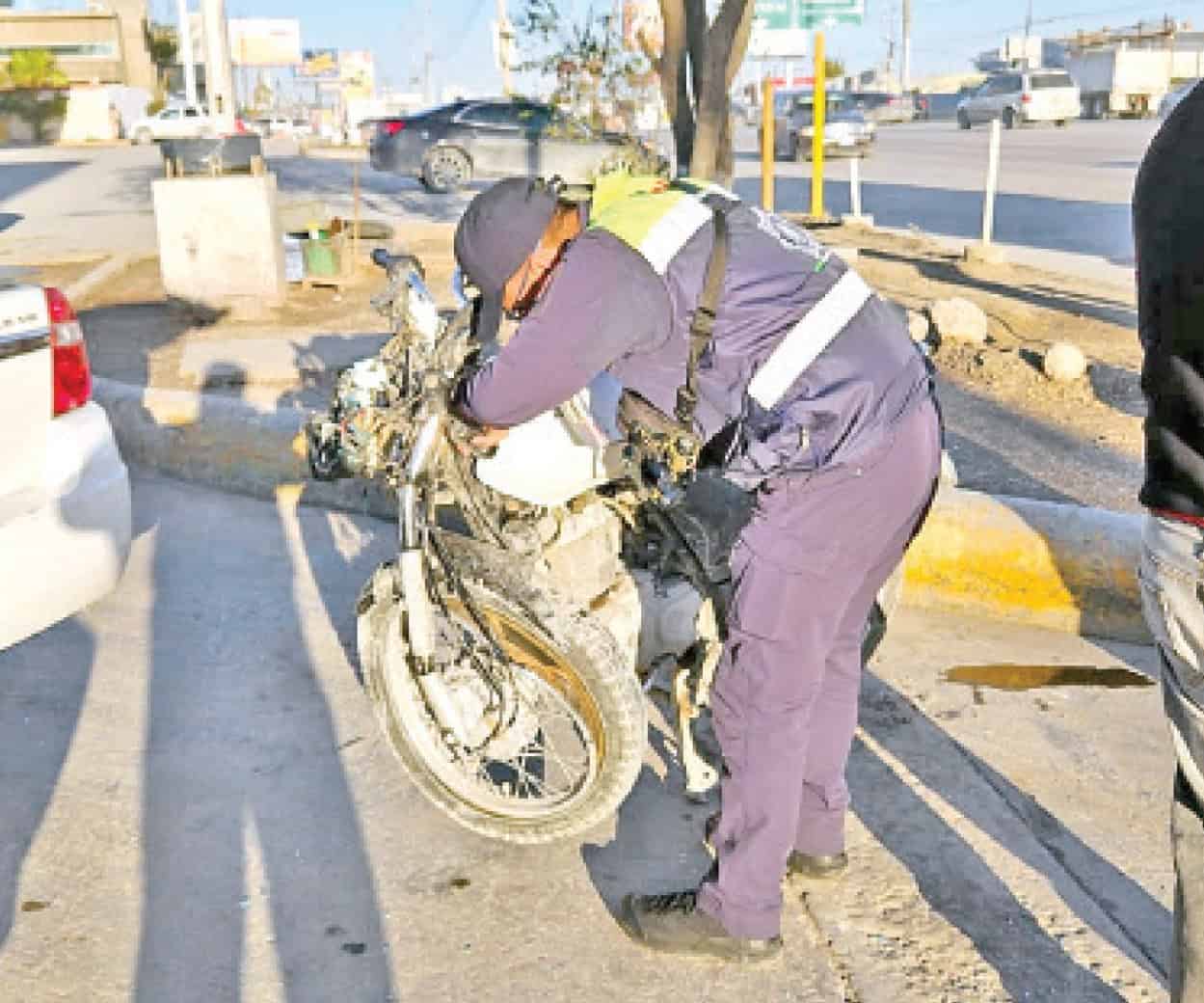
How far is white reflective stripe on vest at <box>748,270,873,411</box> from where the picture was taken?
8.63 ft

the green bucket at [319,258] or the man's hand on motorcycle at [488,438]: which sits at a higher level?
the man's hand on motorcycle at [488,438]

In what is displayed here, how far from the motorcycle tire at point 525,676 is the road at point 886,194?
11216 millimetres

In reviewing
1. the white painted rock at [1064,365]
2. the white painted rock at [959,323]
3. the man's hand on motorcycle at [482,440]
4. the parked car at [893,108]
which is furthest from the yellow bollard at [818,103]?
the parked car at [893,108]

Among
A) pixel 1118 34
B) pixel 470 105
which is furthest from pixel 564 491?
pixel 1118 34

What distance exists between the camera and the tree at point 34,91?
200ft

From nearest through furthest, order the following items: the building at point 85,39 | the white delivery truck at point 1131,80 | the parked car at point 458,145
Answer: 1. the parked car at point 458,145
2. the white delivery truck at point 1131,80
3. the building at point 85,39

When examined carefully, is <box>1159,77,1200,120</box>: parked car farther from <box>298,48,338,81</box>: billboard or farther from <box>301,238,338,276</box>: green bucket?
<box>298,48,338,81</box>: billboard

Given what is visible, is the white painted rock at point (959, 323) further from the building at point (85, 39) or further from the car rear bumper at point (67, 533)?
the building at point (85, 39)

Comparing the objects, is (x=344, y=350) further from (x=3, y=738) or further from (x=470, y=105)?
(x=470, y=105)

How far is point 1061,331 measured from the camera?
9203 mm

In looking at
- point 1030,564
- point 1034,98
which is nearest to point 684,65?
point 1030,564

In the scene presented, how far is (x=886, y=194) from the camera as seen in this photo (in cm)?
2114

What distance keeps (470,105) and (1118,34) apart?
67646 millimetres

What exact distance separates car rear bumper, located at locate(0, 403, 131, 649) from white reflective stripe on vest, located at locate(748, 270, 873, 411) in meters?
2.21
